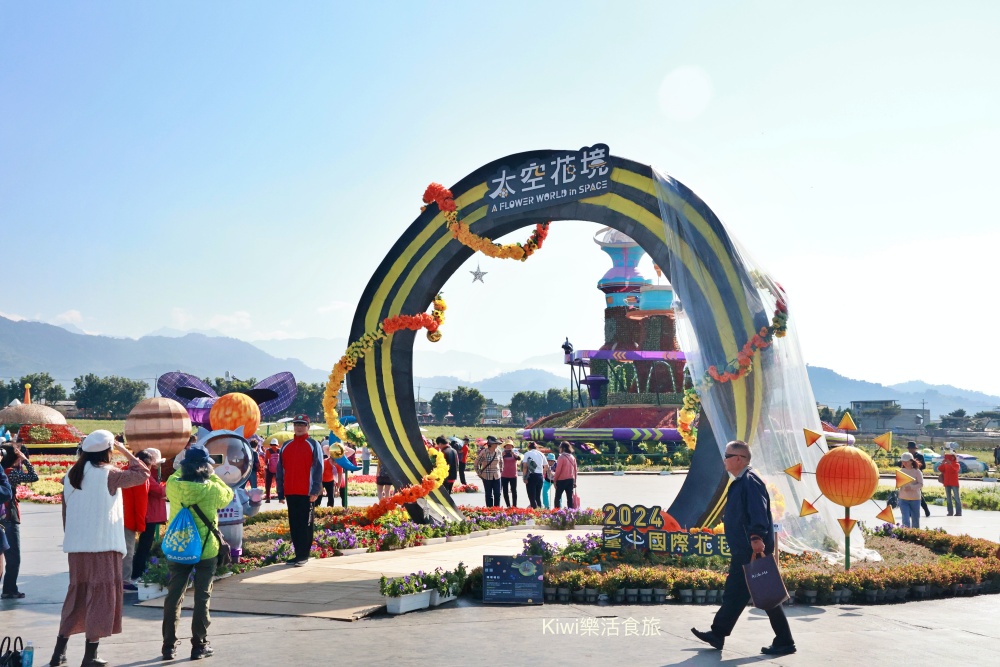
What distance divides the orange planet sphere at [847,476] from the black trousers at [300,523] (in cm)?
640

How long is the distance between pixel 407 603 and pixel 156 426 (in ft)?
30.3

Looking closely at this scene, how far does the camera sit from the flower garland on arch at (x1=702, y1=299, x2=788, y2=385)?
12031 millimetres

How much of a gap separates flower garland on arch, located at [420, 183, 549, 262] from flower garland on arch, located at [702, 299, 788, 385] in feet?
15.2

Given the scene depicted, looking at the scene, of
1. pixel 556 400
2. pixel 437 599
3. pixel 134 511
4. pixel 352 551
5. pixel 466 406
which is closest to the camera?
pixel 437 599

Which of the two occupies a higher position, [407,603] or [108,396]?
[108,396]

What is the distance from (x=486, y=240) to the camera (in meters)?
15.8

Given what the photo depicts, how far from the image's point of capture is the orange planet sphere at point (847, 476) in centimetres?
1142

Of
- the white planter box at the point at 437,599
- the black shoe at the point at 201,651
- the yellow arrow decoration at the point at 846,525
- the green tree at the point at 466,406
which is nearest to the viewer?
the black shoe at the point at 201,651

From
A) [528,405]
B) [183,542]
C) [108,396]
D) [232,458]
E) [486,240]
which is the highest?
[108,396]

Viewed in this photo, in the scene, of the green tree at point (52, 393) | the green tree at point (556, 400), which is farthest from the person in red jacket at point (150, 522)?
the green tree at point (556, 400)

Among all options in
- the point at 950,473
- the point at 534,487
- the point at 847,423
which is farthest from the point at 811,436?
the point at 950,473

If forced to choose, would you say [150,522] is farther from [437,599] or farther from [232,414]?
[232,414]

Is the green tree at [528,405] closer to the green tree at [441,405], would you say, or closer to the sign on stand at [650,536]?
the green tree at [441,405]

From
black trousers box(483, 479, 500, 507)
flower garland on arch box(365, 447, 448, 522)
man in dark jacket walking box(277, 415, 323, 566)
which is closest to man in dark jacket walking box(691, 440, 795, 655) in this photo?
man in dark jacket walking box(277, 415, 323, 566)
